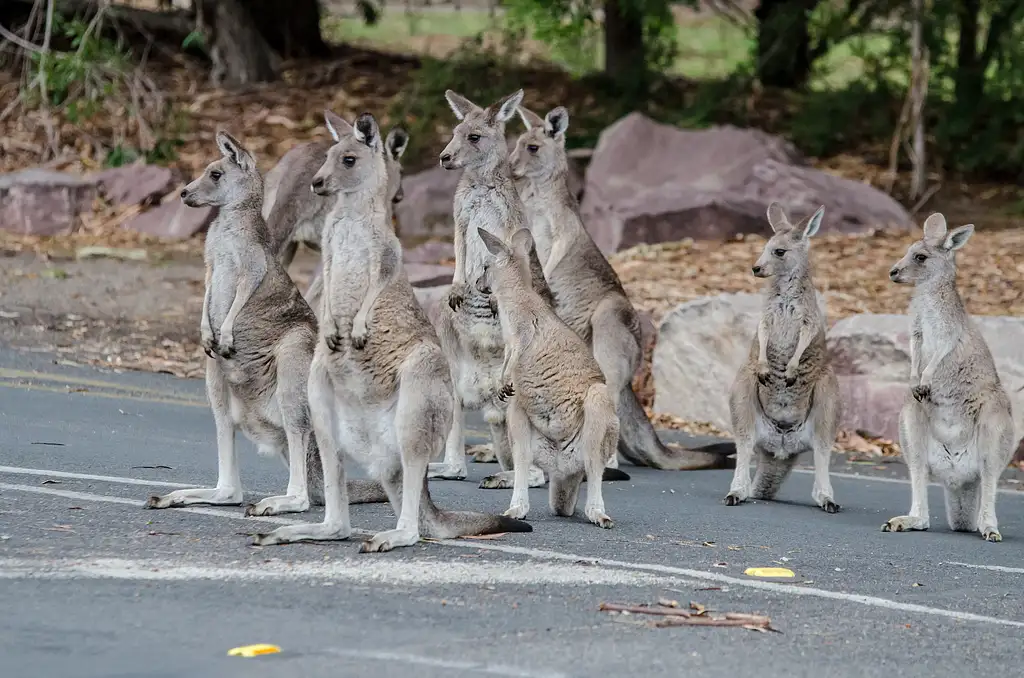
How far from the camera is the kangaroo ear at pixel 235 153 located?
7.47m

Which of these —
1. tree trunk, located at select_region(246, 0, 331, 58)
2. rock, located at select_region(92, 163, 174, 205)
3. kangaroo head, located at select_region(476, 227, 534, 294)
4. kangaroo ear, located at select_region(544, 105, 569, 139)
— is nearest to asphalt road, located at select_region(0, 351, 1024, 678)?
kangaroo head, located at select_region(476, 227, 534, 294)

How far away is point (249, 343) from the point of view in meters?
7.29

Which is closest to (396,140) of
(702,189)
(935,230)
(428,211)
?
(935,230)

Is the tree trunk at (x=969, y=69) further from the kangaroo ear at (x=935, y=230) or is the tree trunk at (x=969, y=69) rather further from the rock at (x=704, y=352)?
the kangaroo ear at (x=935, y=230)

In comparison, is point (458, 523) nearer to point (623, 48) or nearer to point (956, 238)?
point (956, 238)

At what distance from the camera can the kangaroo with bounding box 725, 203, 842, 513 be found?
8.97 meters

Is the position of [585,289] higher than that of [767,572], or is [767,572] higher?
[585,289]

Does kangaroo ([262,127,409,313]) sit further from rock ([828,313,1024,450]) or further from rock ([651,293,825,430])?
rock ([828,313,1024,450])

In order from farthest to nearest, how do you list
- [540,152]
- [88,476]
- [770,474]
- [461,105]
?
1. [540,152]
2. [461,105]
3. [770,474]
4. [88,476]

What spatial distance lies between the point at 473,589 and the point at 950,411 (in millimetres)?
3421

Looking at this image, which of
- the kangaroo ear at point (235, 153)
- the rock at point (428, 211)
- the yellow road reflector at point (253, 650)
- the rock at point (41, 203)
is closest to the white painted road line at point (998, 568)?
the yellow road reflector at point (253, 650)

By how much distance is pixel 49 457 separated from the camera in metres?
8.59

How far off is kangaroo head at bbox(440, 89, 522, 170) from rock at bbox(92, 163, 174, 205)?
382 inches

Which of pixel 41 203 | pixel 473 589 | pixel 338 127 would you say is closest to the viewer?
pixel 473 589
